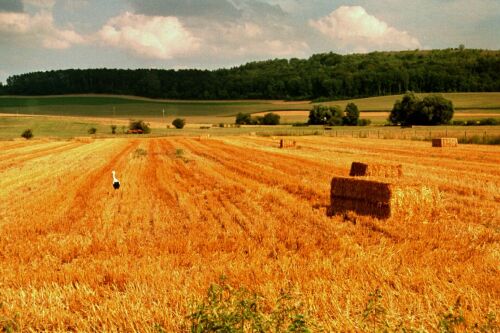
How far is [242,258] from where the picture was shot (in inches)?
284

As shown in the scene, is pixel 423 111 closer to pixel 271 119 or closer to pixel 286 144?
pixel 271 119

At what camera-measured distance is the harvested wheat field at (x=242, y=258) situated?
471 cm

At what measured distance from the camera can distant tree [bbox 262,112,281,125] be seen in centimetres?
10894

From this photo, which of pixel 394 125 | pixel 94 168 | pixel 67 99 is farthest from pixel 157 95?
pixel 94 168

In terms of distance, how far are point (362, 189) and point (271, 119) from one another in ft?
324

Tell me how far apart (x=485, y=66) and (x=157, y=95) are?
94985 mm

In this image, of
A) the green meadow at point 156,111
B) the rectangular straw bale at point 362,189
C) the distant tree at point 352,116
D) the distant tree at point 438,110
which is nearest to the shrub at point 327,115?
the distant tree at point 352,116

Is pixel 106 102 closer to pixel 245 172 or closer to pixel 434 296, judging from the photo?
pixel 245 172

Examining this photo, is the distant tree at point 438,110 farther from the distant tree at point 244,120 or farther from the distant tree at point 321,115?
the distant tree at point 244,120

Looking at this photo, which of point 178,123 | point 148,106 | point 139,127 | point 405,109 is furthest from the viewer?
point 148,106

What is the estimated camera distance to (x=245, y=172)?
66.1 feet

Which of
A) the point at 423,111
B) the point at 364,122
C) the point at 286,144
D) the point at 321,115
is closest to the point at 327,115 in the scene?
the point at 321,115

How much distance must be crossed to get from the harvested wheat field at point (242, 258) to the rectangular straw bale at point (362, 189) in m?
0.60

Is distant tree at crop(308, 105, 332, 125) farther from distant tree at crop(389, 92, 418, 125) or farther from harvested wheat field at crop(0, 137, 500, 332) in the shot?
harvested wheat field at crop(0, 137, 500, 332)
